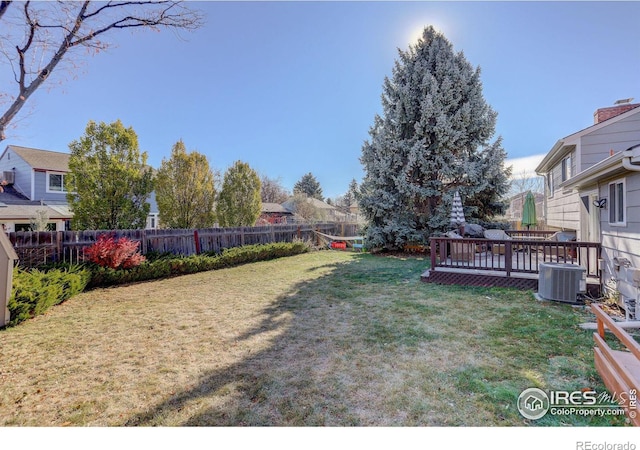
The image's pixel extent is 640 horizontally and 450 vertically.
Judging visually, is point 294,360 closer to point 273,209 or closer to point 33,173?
point 33,173

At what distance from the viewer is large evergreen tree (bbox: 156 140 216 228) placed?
398 inches

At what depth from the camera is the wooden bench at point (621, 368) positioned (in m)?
1.95

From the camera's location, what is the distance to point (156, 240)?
8477mm

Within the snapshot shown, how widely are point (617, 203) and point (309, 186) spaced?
42.2 metres

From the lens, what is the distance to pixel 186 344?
3.57 metres

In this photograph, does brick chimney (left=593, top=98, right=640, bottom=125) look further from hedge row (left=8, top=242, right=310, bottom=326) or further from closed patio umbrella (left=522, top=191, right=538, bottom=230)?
hedge row (left=8, top=242, right=310, bottom=326)

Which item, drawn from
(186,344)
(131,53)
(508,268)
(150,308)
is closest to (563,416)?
(186,344)

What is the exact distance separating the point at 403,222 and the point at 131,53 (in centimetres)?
1042

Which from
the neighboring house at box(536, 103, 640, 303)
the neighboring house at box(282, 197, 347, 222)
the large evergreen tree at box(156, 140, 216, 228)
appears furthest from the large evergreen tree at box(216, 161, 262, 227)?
the neighboring house at box(282, 197, 347, 222)

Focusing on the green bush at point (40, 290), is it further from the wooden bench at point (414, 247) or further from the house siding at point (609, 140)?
the house siding at point (609, 140)

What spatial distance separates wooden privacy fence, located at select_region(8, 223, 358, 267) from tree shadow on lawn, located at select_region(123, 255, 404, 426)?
5697mm

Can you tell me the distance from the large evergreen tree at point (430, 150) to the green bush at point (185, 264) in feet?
15.1

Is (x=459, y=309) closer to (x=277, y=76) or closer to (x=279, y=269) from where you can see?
(x=279, y=269)

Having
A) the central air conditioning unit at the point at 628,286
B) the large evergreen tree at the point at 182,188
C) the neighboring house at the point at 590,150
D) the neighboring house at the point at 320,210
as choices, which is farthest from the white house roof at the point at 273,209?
the central air conditioning unit at the point at 628,286
